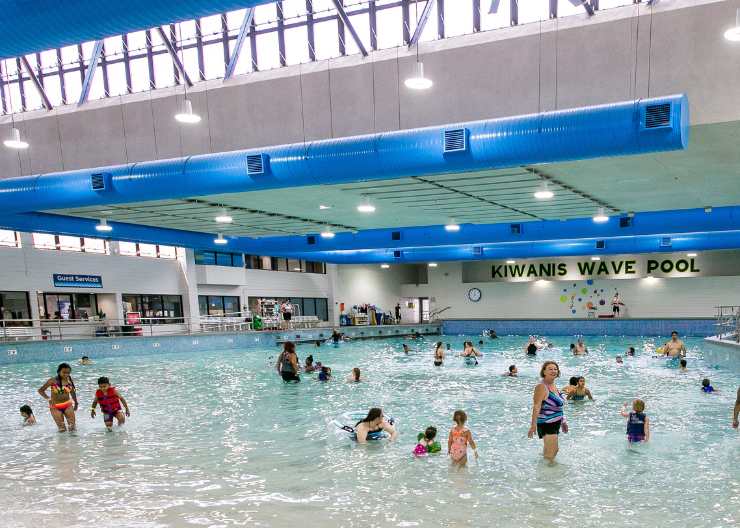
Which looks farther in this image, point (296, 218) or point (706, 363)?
point (296, 218)

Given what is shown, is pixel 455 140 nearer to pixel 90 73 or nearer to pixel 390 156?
pixel 390 156

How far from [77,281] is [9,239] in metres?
3.23

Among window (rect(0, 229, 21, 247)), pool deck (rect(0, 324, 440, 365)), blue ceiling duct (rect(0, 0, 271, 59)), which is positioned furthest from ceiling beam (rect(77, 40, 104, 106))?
window (rect(0, 229, 21, 247))

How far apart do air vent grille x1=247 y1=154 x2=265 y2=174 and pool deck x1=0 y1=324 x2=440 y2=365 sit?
14.8 metres

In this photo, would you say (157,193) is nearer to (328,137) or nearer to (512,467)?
(328,137)

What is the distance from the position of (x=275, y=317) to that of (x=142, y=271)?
26.1 feet

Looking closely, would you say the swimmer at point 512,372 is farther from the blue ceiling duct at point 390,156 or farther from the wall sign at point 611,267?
the wall sign at point 611,267

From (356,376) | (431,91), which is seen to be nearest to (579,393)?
(356,376)

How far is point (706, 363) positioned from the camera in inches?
725

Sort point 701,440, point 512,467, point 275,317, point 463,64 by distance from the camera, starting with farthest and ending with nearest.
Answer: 1. point 275,317
2. point 463,64
3. point 701,440
4. point 512,467

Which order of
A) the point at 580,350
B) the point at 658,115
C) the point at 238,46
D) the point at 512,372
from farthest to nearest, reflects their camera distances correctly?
the point at 580,350 → the point at 512,372 → the point at 238,46 → the point at 658,115

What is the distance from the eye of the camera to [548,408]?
22.9 ft

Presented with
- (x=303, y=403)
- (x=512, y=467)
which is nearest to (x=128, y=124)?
(x=303, y=403)

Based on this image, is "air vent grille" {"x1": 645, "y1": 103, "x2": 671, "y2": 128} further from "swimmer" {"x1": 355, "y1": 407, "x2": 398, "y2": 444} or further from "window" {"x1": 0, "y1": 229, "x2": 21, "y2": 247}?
"window" {"x1": 0, "y1": 229, "x2": 21, "y2": 247}
